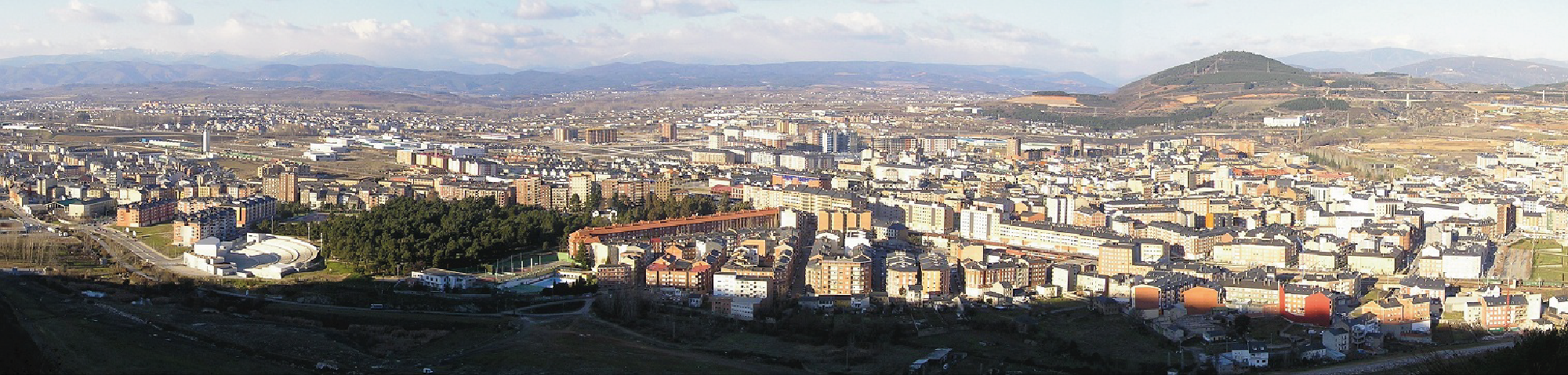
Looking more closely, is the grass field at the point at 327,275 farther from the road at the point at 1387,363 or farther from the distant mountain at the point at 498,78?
the distant mountain at the point at 498,78

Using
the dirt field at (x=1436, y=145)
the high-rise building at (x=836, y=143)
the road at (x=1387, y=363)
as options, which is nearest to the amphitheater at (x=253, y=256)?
the road at (x=1387, y=363)

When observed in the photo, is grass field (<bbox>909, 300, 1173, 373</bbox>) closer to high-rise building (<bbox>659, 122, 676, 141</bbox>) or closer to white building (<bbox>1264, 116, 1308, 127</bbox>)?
white building (<bbox>1264, 116, 1308, 127</bbox>)

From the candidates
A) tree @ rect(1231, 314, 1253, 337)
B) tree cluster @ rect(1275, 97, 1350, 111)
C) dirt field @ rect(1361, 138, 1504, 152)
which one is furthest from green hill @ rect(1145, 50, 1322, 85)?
tree @ rect(1231, 314, 1253, 337)

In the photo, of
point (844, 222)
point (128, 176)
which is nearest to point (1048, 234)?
point (844, 222)

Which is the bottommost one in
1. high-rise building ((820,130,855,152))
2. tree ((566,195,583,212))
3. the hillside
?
tree ((566,195,583,212))

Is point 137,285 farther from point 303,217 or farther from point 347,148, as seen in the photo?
point 347,148
